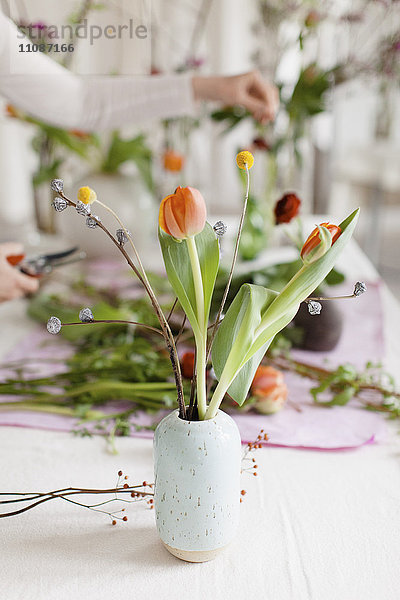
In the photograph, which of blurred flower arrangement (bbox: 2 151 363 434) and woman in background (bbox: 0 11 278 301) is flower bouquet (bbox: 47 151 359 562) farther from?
woman in background (bbox: 0 11 278 301)

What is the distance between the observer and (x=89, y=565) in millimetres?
498

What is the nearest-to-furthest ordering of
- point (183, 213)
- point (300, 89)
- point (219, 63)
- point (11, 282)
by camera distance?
point (183, 213) → point (11, 282) → point (300, 89) → point (219, 63)

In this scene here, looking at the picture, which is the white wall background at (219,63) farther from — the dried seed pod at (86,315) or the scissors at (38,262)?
the dried seed pod at (86,315)

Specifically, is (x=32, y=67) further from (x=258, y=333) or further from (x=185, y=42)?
(x=185, y=42)

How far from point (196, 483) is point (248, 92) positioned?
0.93 metres

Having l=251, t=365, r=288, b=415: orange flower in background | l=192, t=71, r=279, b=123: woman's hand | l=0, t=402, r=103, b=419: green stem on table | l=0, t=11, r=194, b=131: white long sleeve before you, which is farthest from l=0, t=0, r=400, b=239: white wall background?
l=251, t=365, r=288, b=415: orange flower in background

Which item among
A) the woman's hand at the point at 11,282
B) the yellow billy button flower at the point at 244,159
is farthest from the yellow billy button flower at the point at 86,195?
the woman's hand at the point at 11,282

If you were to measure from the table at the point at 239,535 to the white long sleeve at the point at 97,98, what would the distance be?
0.74m

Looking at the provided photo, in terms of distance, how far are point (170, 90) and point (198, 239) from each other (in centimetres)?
89

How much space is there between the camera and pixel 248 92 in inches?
48.1

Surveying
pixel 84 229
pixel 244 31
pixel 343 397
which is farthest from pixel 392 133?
pixel 343 397

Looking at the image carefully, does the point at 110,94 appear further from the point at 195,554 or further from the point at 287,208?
the point at 195,554

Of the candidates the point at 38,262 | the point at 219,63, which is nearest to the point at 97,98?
the point at 38,262

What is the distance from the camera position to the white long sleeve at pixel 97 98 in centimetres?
118
